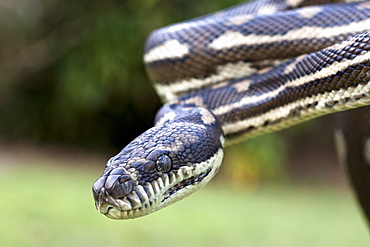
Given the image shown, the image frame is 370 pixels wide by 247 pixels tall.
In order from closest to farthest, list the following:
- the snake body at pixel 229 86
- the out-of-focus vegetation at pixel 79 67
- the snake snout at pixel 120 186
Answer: the snake snout at pixel 120 186, the snake body at pixel 229 86, the out-of-focus vegetation at pixel 79 67

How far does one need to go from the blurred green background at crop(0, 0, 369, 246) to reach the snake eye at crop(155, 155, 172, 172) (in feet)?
14.4

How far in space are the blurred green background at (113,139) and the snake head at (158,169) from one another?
13.9 feet

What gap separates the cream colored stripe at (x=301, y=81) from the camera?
2561 millimetres

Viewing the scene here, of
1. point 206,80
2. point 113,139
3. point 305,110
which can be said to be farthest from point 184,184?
point 113,139

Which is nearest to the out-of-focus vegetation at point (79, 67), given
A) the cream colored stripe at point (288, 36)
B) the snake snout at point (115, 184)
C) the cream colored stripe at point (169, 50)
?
the cream colored stripe at point (169, 50)

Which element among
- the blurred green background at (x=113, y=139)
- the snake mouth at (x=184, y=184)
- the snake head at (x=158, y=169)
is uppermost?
the snake head at (x=158, y=169)

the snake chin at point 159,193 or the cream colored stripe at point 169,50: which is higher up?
the cream colored stripe at point 169,50

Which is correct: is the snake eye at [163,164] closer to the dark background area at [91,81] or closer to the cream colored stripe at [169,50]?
the cream colored stripe at [169,50]

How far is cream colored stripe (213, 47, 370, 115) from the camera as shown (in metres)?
2.56

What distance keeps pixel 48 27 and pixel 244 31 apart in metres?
10.3

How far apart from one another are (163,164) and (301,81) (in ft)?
3.41

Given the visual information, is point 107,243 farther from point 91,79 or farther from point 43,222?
point 91,79

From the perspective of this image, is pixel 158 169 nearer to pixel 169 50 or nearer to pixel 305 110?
pixel 305 110

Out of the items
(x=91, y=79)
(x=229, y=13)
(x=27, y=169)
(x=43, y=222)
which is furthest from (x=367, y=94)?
(x=91, y=79)
